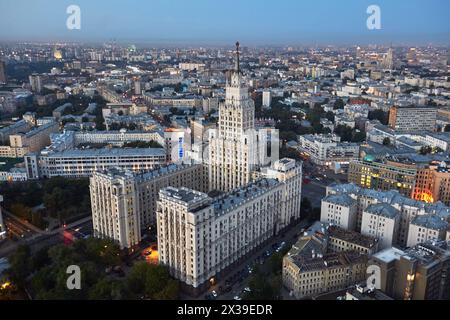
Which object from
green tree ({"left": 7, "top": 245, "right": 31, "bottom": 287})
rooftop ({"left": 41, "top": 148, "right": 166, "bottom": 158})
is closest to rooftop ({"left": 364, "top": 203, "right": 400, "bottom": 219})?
green tree ({"left": 7, "top": 245, "right": 31, "bottom": 287})

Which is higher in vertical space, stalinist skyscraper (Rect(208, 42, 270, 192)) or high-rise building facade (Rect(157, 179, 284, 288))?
stalinist skyscraper (Rect(208, 42, 270, 192))

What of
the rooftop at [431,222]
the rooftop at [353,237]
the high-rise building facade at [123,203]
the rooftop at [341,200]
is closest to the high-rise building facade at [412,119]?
the rooftop at [341,200]

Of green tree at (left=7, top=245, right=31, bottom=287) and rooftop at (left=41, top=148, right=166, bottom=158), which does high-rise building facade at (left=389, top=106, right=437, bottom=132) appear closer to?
rooftop at (left=41, top=148, right=166, bottom=158)

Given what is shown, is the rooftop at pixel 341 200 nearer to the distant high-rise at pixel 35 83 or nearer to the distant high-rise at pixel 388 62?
the distant high-rise at pixel 35 83

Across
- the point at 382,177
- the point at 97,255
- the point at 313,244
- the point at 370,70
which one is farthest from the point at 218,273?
the point at 370,70

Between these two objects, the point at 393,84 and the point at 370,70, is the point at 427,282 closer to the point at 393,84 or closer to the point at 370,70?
the point at 393,84

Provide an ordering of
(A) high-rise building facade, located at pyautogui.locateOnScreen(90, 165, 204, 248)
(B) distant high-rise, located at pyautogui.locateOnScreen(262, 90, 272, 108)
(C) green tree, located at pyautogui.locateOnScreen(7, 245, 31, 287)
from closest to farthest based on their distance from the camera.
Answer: (C) green tree, located at pyautogui.locateOnScreen(7, 245, 31, 287)
(A) high-rise building facade, located at pyautogui.locateOnScreen(90, 165, 204, 248)
(B) distant high-rise, located at pyautogui.locateOnScreen(262, 90, 272, 108)

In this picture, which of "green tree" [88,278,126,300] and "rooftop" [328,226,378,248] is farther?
"rooftop" [328,226,378,248]

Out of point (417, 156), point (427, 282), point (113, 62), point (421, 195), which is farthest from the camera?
point (113, 62)
